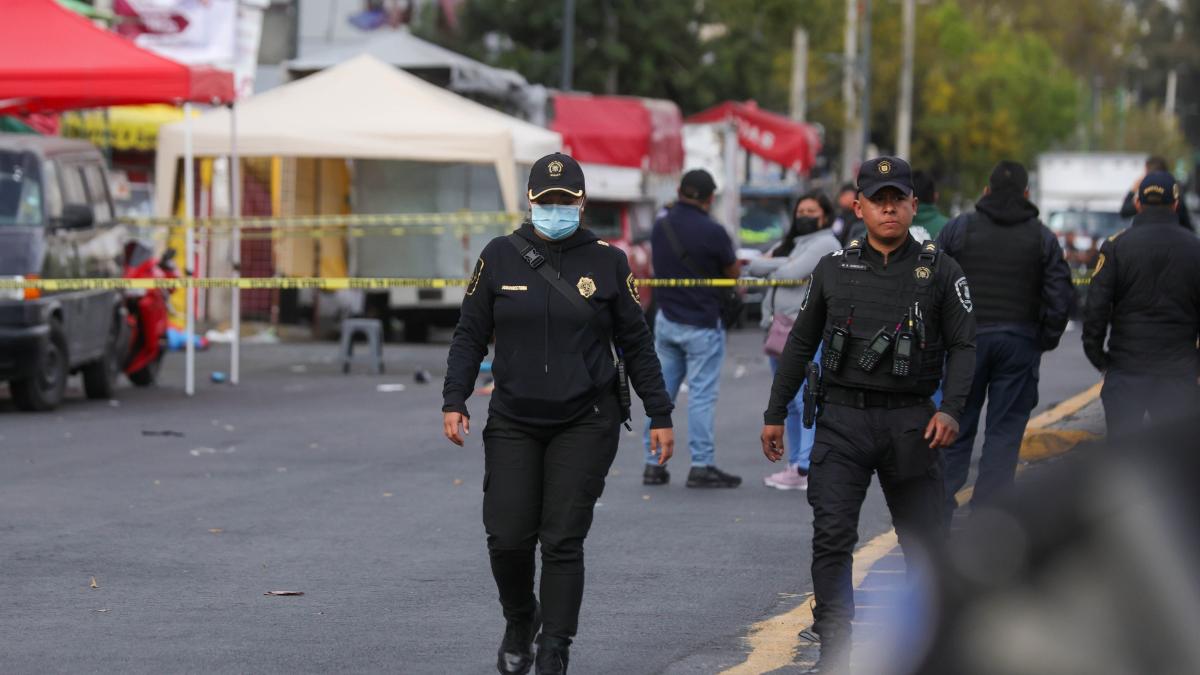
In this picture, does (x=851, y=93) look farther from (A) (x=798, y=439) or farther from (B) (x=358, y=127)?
(A) (x=798, y=439)

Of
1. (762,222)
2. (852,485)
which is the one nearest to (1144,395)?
(852,485)

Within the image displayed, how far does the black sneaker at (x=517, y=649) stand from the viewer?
Answer: 6312 mm

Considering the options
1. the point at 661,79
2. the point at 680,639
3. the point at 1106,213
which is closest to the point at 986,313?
the point at 680,639

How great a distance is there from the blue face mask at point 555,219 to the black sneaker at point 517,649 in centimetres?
122

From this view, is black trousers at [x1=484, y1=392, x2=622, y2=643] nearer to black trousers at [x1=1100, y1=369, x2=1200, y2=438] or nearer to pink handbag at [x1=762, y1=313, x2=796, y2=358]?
black trousers at [x1=1100, y1=369, x2=1200, y2=438]

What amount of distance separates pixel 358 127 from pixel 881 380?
53.2 feet

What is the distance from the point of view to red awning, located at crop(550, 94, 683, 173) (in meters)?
28.9

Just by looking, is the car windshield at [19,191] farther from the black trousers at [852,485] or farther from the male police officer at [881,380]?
the black trousers at [852,485]

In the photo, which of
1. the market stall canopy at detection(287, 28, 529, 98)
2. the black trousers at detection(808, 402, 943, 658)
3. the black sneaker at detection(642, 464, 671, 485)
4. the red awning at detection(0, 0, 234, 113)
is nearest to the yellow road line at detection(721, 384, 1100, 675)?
the black trousers at detection(808, 402, 943, 658)

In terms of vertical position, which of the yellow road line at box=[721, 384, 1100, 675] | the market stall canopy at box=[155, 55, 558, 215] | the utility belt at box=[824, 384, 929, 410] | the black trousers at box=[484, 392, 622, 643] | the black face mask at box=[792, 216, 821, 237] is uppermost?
the market stall canopy at box=[155, 55, 558, 215]

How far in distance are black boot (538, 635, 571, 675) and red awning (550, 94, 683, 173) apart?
2181 centimetres

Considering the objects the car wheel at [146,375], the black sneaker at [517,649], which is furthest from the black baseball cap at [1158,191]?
the car wheel at [146,375]

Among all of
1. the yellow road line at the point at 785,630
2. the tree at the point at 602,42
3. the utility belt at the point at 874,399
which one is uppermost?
the tree at the point at 602,42

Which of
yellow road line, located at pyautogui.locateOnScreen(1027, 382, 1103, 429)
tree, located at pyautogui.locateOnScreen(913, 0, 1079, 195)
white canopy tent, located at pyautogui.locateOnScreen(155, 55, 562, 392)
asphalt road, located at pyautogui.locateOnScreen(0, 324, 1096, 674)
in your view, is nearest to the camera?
asphalt road, located at pyautogui.locateOnScreen(0, 324, 1096, 674)
